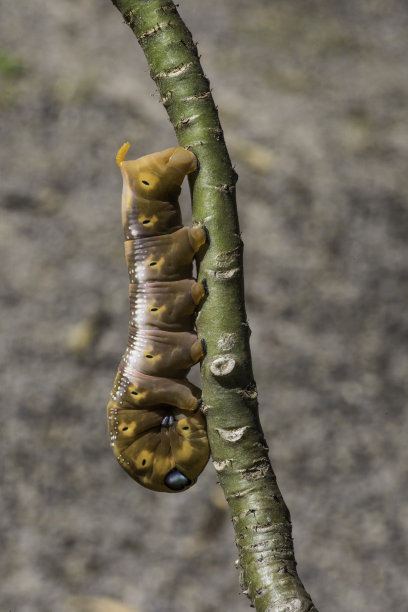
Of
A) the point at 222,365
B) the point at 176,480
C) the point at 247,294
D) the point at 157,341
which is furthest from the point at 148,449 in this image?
the point at 247,294

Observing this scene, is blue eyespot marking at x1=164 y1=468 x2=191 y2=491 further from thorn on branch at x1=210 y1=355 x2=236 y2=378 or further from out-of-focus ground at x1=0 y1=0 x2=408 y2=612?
out-of-focus ground at x1=0 y1=0 x2=408 y2=612

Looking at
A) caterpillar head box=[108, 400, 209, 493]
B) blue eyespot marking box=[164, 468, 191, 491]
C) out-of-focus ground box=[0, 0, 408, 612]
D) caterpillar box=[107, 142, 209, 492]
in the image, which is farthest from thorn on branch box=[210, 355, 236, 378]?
out-of-focus ground box=[0, 0, 408, 612]

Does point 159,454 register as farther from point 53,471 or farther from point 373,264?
point 373,264

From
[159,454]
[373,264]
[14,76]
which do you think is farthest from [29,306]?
[159,454]

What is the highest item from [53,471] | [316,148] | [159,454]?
[316,148]

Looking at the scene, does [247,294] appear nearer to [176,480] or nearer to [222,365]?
[176,480]
